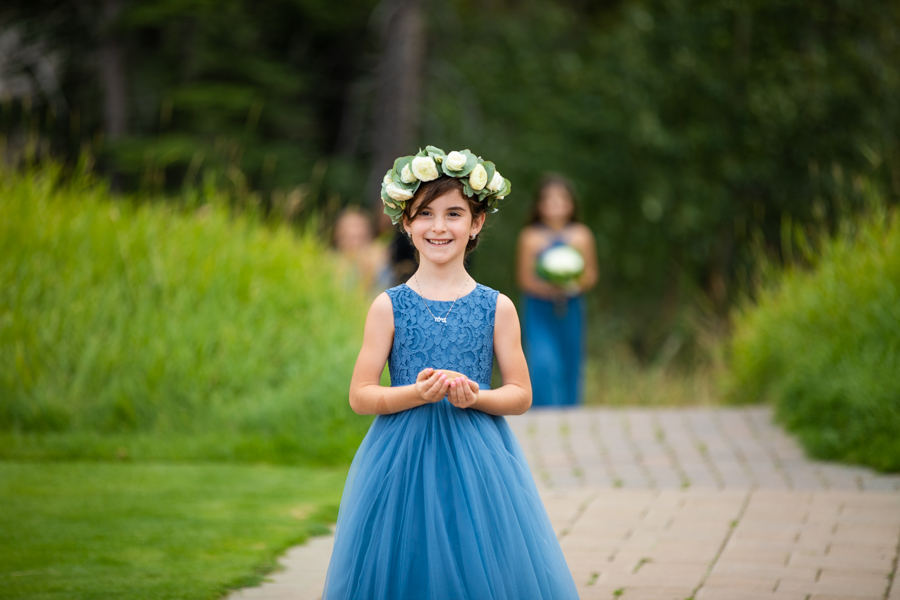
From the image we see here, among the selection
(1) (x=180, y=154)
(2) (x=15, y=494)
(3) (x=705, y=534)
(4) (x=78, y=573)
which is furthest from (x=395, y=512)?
(1) (x=180, y=154)

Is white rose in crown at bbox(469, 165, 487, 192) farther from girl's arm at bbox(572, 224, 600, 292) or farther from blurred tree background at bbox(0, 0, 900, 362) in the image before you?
girl's arm at bbox(572, 224, 600, 292)

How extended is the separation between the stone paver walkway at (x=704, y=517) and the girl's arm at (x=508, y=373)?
1.07 metres

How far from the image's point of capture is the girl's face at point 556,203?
8.34m

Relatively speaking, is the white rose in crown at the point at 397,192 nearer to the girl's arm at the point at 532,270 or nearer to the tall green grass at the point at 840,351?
the tall green grass at the point at 840,351

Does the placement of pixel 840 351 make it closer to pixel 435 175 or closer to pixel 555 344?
pixel 555 344

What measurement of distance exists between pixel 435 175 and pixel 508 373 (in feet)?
2.19

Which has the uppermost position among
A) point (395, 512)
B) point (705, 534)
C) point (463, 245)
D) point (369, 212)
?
point (369, 212)

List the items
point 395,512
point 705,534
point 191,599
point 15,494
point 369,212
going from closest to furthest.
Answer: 1. point 395,512
2. point 191,599
3. point 705,534
4. point 15,494
5. point 369,212

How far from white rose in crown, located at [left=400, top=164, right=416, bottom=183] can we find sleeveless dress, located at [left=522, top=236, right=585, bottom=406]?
18.4 feet

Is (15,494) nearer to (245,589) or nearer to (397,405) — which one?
(245,589)

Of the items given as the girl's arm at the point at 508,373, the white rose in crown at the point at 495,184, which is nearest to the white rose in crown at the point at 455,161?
the white rose in crown at the point at 495,184

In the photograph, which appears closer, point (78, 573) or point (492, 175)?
point (492, 175)

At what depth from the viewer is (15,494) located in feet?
15.7

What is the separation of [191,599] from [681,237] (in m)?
9.82
